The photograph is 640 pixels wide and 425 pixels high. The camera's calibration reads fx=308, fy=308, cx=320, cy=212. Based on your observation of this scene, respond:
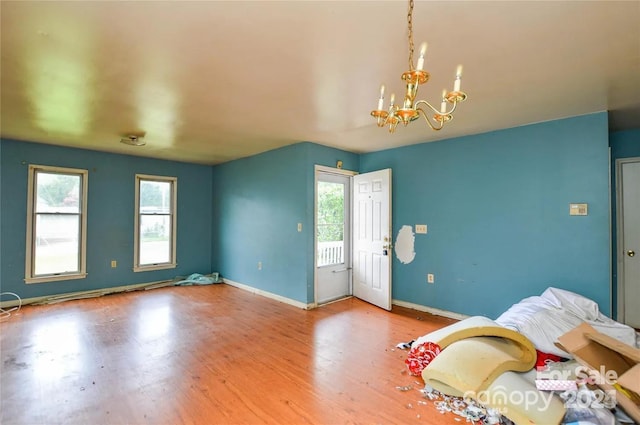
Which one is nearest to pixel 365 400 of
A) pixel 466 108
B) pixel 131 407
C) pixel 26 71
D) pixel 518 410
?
pixel 518 410

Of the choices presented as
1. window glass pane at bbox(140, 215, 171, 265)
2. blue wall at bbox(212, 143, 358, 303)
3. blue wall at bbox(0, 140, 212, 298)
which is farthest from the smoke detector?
window glass pane at bbox(140, 215, 171, 265)

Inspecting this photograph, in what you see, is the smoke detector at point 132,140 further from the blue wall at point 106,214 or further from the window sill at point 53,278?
the window sill at point 53,278

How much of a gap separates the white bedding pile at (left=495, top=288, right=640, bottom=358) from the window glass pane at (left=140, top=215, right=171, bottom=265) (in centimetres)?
587

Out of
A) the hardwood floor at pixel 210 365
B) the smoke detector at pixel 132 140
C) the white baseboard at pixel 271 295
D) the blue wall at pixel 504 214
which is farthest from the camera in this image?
the white baseboard at pixel 271 295

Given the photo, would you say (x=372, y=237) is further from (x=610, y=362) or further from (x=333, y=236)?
(x=610, y=362)

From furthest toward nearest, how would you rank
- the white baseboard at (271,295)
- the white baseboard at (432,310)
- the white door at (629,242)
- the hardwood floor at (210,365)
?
the white baseboard at (271,295) → the white baseboard at (432,310) → the white door at (629,242) → the hardwood floor at (210,365)

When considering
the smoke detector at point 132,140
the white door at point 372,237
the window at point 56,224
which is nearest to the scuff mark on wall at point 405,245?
the white door at point 372,237

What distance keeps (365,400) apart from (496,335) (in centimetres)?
120

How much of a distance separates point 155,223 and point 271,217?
2.59m

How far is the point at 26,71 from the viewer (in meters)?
2.40

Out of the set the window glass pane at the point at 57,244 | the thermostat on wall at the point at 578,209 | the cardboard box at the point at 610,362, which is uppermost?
the thermostat on wall at the point at 578,209

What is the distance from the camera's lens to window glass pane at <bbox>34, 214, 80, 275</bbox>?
4.87 meters

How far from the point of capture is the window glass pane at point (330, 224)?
Result: 16.0ft

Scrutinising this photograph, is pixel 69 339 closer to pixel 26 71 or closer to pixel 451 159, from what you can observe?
pixel 26 71
